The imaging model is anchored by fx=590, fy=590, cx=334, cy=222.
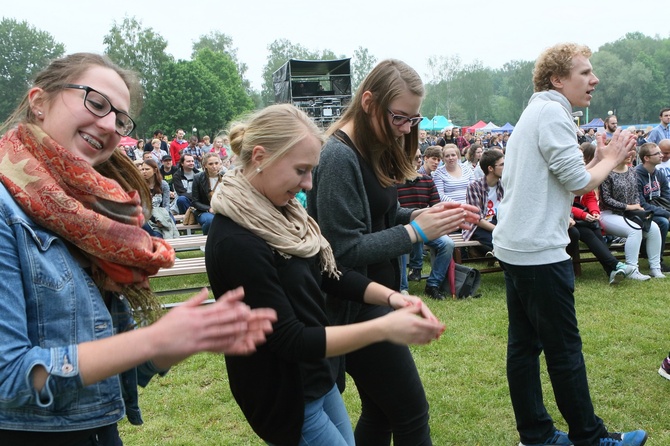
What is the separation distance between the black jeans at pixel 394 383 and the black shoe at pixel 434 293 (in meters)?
4.64

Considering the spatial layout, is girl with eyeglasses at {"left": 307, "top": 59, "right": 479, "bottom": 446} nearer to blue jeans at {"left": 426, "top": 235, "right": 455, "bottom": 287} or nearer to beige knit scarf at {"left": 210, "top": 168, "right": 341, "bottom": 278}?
beige knit scarf at {"left": 210, "top": 168, "right": 341, "bottom": 278}

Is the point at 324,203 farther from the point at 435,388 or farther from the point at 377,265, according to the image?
→ the point at 435,388

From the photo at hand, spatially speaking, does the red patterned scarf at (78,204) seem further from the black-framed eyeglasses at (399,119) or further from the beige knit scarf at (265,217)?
the black-framed eyeglasses at (399,119)

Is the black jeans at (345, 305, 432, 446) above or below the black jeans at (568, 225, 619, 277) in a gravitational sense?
above

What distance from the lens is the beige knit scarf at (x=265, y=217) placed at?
184 cm

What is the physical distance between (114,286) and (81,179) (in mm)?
292

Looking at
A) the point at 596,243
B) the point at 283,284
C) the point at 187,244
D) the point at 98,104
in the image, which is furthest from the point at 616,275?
the point at 98,104

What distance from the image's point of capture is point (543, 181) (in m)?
2.93

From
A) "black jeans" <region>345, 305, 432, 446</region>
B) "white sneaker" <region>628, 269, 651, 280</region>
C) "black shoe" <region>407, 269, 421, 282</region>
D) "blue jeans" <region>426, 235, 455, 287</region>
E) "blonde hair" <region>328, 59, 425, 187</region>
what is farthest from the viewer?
"black shoe" <region>407, 269, 421, 282</region>

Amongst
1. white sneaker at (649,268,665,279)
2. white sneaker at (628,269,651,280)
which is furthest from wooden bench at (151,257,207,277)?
white sneaker at (649,268,665,279)

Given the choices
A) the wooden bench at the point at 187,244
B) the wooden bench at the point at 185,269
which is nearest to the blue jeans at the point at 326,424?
the wooden bench at the point at 185,269

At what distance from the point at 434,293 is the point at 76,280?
5.98 metres

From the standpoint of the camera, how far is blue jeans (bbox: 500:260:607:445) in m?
2.96

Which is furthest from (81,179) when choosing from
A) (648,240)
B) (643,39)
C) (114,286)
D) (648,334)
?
(643,39)
